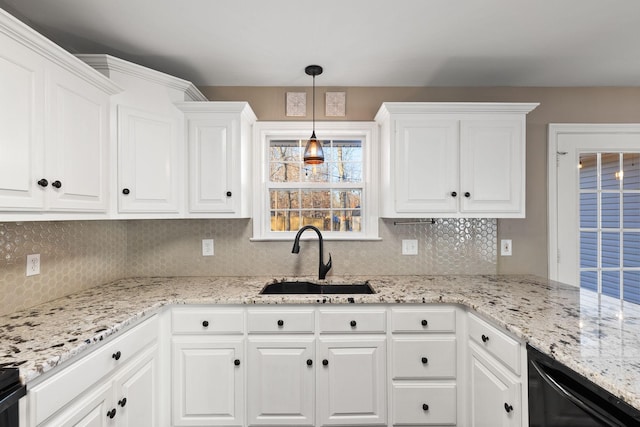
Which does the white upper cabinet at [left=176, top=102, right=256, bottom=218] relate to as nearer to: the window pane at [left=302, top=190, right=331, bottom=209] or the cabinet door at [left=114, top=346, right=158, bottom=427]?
the window pane at [left=302, top=190, right=331, bottom=209]

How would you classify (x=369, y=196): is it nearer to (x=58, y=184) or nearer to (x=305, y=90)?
(x=305, y=90)

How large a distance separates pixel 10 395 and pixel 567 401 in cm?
177

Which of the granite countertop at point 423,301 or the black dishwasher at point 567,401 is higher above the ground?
the granite countertop at point 423,301

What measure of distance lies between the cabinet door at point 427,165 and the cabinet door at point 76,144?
5.98 ft

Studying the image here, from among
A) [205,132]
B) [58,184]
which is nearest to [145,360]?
[58,184]

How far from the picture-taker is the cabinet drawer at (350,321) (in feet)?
6.01

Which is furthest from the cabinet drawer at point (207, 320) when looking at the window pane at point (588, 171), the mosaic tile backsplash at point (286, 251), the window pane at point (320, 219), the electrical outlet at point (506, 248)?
the window pane at point (588, 171)

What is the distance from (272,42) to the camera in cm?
185

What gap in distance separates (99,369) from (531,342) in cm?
175

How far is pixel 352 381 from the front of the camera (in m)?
1.83

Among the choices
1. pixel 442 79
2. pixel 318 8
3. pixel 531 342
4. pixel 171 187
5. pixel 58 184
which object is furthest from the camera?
pixel 442 79

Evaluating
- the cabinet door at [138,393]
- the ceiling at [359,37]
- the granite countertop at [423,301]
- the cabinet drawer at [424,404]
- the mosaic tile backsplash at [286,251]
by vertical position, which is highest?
the ceiling at [359,37]

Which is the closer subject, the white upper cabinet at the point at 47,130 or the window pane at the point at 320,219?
the white upper cabinet at the point at 47,130

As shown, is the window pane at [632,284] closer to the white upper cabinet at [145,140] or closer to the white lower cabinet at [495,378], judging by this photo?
the white lower cabinet at [495,378]
